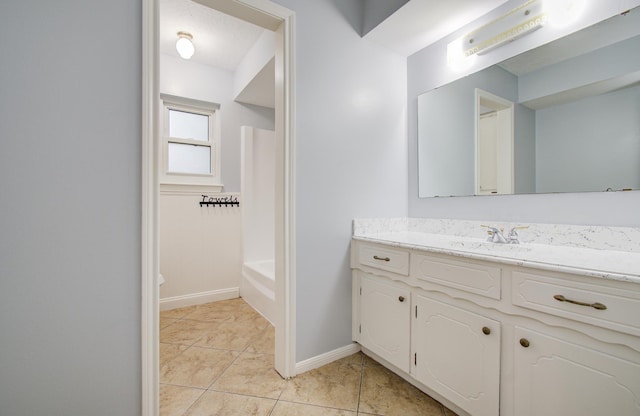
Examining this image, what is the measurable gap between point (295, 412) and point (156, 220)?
119cm

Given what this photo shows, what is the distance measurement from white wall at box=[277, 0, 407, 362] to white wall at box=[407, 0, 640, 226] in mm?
233

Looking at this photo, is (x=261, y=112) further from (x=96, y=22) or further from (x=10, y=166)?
(x=10, y=166)

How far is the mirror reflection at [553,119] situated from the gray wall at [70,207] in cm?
199

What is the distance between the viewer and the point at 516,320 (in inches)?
44.4

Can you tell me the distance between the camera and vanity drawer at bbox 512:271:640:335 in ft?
2.84

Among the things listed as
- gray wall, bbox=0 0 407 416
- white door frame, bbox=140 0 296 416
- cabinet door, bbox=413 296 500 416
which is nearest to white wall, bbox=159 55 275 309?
white door frame, bbox=140 0 296 416

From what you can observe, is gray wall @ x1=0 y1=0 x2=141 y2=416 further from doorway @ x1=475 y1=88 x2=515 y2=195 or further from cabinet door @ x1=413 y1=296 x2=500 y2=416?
doorway @ x1=475 y1=88 x2=515 y2=195

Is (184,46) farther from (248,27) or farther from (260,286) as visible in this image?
(260,286)

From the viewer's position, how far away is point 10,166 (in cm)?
101

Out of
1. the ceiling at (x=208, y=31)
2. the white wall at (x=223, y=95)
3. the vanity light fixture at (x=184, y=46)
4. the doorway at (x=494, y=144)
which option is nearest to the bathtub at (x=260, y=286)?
the white wall at (x=223, y=95)

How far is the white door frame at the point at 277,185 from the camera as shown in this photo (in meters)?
1.22

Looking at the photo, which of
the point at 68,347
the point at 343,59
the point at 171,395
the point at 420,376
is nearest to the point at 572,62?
the point at 343,59

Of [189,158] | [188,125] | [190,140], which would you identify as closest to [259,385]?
[189,158]

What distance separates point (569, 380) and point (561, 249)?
675 mm
